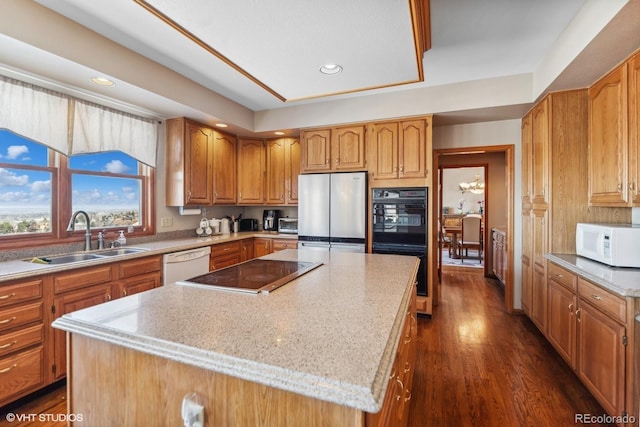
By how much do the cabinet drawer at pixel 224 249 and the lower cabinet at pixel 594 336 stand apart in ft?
10.8

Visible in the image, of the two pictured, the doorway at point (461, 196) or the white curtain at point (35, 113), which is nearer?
the white curtain at point (35, 113)

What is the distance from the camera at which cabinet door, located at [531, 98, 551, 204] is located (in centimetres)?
266

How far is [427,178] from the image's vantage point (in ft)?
10.6

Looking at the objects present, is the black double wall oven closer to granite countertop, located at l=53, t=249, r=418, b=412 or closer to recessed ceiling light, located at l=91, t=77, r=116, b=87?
granite countertop, located at l=53, t=249, r=418, b=412

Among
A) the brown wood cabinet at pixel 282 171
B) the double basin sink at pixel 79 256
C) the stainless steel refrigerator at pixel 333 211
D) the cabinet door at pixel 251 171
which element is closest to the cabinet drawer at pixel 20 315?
the double basin sink at pixel 79 256

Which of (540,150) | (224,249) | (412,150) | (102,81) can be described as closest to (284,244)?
(224,249)

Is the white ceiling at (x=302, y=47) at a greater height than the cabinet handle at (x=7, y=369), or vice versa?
the white ceiling at (x=302, y=47)

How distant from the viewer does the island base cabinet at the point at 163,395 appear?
74 cm

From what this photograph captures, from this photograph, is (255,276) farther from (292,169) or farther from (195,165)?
(292,169)

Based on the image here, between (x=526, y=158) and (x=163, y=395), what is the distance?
12.5 ft

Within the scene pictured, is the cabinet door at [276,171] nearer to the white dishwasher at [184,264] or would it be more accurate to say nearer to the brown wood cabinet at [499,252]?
the white dishwasher at [184,264]

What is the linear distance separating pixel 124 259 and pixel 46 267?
52 centimetres

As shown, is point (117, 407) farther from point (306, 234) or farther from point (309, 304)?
point (306, 234)

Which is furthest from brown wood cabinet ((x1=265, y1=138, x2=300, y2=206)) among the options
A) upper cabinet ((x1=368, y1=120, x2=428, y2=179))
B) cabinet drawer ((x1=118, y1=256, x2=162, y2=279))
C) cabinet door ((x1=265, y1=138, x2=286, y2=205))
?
cabinet drawer ((x1=118, y1=256, x2=162, y2=279))
